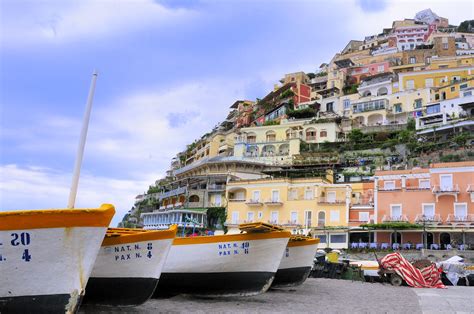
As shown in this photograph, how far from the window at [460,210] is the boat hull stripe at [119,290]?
109 ft

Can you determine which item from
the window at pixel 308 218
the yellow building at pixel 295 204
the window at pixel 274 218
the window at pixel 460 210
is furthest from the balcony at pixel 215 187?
the window at pixel 460 210

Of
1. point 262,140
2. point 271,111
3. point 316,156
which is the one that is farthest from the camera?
point 271,111

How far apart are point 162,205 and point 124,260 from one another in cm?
5818

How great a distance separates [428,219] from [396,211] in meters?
2.82

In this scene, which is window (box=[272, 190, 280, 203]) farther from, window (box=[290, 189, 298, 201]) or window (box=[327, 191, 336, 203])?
window (box=[327, 191, 336, 203])

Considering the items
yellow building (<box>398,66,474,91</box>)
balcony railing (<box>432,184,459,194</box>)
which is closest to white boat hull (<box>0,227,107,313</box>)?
balcony railing (<box>432,184,459,194</box>)

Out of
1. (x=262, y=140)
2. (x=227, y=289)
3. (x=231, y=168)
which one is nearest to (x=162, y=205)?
(x=231, y=168)

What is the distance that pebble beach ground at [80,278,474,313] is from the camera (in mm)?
12773

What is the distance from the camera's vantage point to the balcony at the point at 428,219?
127 ft

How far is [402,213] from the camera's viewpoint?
40.6 meters

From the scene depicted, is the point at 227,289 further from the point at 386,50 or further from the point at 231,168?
the point at 386,50

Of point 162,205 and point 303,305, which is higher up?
point 162,205

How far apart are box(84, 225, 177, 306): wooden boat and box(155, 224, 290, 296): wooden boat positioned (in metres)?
2.88

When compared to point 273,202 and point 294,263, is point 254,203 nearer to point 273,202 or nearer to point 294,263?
point 273,202
